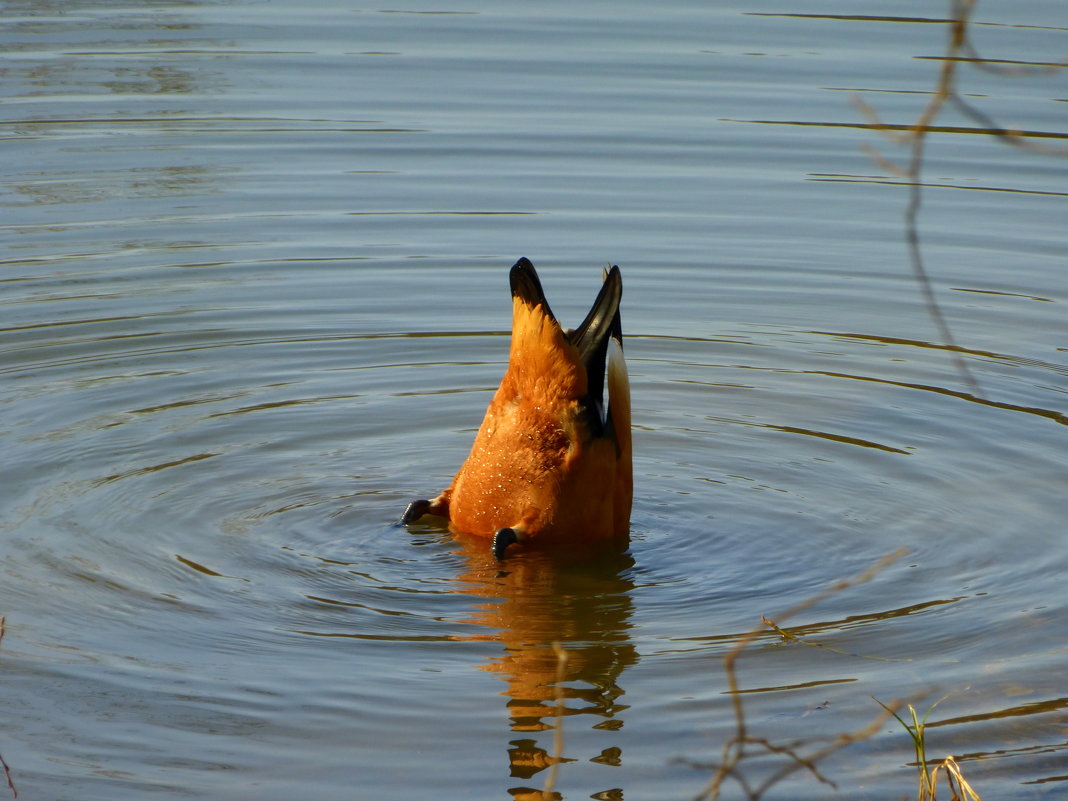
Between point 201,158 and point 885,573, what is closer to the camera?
point 885,573

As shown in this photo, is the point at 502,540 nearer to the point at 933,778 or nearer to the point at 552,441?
the point at 552,441

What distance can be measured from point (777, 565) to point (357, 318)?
3.73 meters

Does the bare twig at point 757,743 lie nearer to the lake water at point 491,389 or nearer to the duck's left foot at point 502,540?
the lake water at point 491,389

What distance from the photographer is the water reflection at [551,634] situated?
15.7ft

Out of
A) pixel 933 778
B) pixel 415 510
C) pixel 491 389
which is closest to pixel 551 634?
pixel 415 510

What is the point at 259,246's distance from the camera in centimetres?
994

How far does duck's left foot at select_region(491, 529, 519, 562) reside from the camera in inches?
238

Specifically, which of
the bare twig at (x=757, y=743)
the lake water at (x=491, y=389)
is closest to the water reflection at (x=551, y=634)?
the lake water at (x=491, y=389)

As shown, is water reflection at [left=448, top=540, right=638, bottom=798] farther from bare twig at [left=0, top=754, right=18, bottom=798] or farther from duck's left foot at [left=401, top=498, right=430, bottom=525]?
bare twig at [left=0, top=754, right=18, bottom=798]

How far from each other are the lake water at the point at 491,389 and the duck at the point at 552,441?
182mm

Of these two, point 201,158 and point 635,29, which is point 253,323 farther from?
point 635,29

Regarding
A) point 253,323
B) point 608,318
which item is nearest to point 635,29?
point 253,323

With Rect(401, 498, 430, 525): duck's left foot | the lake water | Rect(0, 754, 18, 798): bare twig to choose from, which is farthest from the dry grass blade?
Rect(401, 498, 430, 525): duck's left foot

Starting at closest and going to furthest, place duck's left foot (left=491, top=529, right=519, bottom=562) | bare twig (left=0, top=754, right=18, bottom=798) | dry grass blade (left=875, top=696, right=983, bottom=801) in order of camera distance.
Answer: dry grass blade (left=875, top=696, right=983, bottom=801) → bare twig (left=0, top=754, right=18, bottom=798) → duck's left foot (left=491, top=529, right=519, bottom=562)
